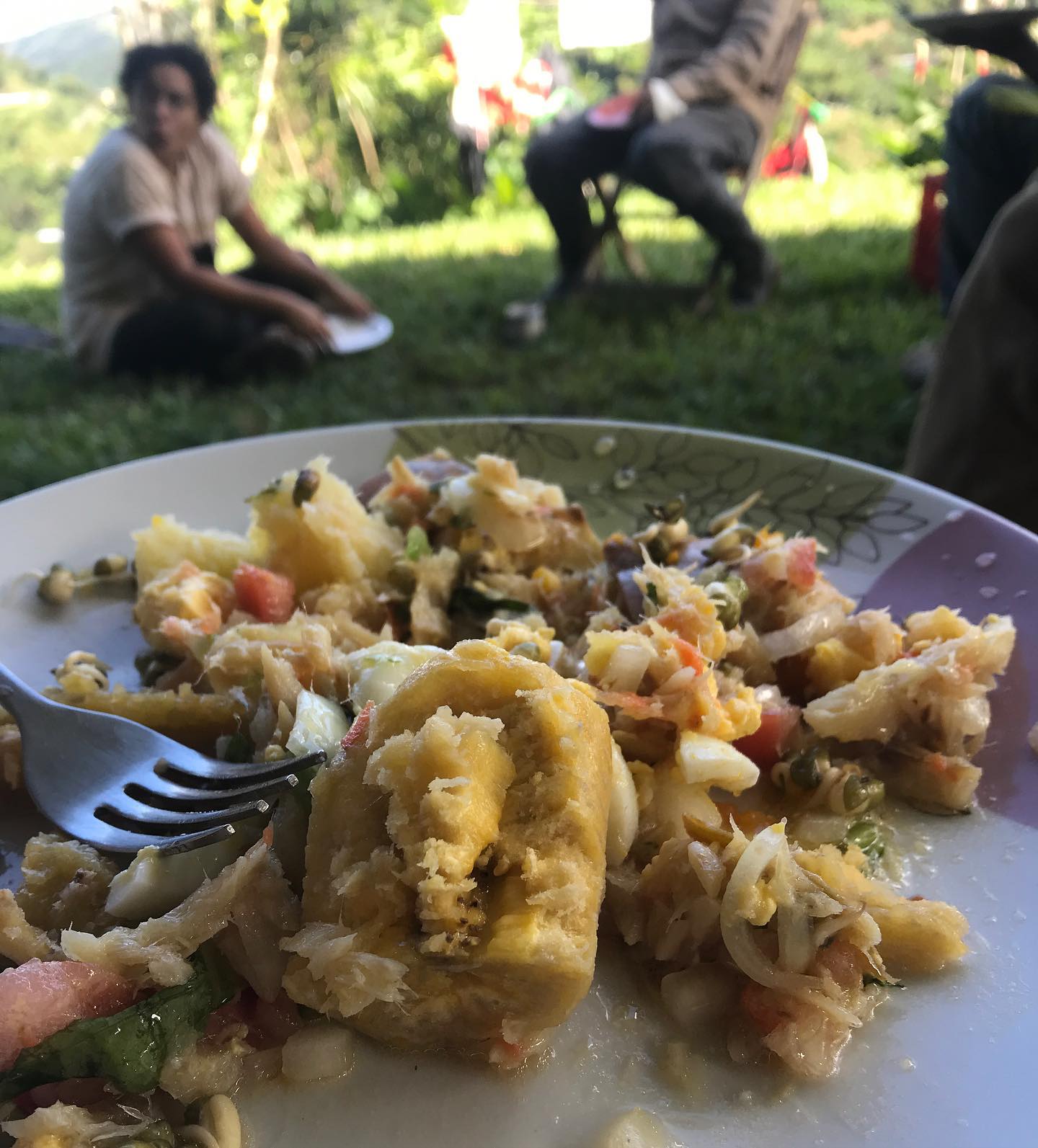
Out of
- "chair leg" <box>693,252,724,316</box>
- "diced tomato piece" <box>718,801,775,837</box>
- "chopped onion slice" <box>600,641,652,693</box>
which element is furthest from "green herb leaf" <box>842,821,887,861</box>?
"chair leg" <box>693,252,724,316</box>

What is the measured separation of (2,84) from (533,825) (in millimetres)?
11095

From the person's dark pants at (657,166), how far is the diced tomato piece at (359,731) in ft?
21.1

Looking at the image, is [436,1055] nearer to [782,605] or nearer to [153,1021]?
[153,1021]

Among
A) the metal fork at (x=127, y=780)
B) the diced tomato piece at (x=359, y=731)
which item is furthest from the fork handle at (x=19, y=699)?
the diced tomato piece at (x=359, y=731)

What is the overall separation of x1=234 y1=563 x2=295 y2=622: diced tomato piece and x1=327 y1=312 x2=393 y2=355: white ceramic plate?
4414mm

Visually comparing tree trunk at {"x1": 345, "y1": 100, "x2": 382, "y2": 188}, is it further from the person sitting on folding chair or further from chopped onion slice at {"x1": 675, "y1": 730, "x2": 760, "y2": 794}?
chopped onion slice at {"x1": 675, "y1": 730, "x2": 760, "y2": 794}

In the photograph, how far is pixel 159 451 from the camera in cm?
495

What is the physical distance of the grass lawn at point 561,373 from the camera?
5.10m

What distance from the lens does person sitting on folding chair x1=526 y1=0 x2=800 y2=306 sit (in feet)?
23.2

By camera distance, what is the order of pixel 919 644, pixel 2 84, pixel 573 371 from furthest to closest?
pixel 2 84 → pixel 573 371 → pixel 919 644

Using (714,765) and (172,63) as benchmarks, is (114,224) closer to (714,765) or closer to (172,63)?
(172,63)

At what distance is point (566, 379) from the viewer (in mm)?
5879

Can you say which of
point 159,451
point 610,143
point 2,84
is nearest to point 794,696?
point 159,451

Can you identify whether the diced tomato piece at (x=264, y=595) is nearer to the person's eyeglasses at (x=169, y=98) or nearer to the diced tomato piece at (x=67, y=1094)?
the diced tomato piece at (x=67, y=1094)
